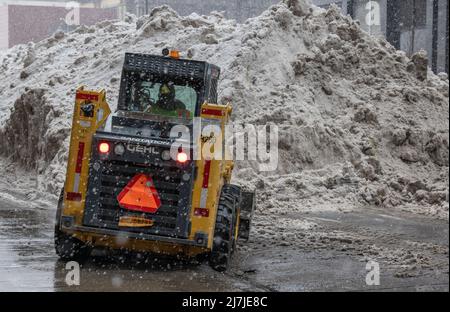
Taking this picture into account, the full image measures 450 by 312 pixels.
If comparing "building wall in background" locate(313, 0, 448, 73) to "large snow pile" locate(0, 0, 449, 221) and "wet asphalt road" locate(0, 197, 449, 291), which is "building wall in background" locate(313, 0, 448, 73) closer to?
"large snow pile" locate(0, 0, 449, 221)

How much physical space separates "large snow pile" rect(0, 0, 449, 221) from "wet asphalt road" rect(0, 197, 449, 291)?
2.97 meters

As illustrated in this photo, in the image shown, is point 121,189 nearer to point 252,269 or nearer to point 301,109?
point 252,269

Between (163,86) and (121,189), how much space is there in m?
1.84

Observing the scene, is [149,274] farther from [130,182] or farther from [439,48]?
[439,48]

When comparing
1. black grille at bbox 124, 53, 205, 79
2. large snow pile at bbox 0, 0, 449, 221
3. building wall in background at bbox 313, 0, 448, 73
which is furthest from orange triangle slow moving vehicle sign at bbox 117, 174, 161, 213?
building wall in background at bbox 313, 0, 448, 73

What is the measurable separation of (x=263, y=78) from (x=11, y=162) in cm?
770

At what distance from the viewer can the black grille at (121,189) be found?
31.5 ft

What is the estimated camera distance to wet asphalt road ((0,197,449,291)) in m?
8.98

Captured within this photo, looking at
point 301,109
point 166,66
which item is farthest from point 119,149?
point 301,109

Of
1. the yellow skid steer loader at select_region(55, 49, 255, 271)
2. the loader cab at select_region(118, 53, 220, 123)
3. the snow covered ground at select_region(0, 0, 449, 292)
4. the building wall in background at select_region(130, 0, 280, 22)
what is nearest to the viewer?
the yellow skid steer loader at select_region(55, 49, 255, 271)

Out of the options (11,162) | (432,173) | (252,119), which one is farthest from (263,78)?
(11,162)

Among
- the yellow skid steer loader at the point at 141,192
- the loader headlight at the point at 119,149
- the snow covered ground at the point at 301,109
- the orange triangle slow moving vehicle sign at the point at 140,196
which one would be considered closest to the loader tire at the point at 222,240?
the yellow skid steer loader at the point at 141,192

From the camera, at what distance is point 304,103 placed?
62.2 ft

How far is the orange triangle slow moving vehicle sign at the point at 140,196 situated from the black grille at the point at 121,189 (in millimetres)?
45
